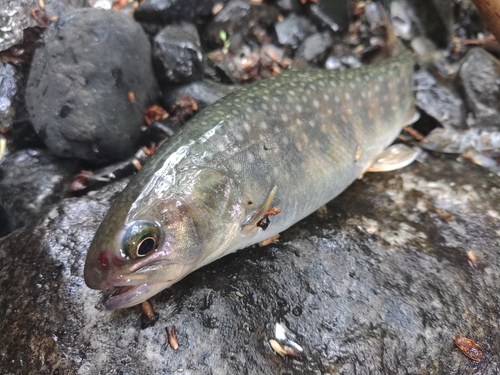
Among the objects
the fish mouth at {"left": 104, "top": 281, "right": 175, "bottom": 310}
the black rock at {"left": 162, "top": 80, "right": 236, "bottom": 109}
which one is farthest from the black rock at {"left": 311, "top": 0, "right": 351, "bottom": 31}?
the fish mouth at {"left": 104, "top": 281, "right": 175, "bottom": 310}

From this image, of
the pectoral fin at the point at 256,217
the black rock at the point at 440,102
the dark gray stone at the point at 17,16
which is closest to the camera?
the pectoral fin at the point at 256,217

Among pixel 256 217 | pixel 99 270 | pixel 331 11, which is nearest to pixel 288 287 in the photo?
pixel 256 217

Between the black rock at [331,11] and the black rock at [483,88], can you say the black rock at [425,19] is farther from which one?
the black rock at [483,88]

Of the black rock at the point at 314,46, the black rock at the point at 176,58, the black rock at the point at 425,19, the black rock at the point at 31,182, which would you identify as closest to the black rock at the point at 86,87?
the black rock at the point at 31,182

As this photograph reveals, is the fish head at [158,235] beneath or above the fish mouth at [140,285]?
above

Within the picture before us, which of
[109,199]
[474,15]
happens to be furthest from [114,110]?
[474,15]

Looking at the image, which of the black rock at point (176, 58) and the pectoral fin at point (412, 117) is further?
the pectoral fin at point (412, 117)

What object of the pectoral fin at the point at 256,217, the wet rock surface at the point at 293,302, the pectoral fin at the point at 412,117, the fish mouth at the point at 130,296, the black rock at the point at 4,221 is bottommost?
the black rock at the point at 4,221

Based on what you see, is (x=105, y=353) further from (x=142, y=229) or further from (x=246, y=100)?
(x=246, y=100)
